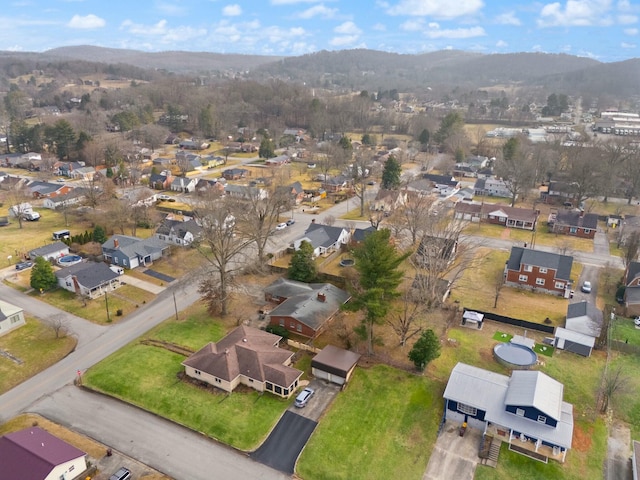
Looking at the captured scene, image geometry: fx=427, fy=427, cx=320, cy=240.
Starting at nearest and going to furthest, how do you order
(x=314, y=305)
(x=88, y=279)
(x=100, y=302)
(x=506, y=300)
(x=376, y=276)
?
(x=376, y=276), (x=314, y=305), (x=100, y=302), (x=88, y=279), (x=506, y=300)

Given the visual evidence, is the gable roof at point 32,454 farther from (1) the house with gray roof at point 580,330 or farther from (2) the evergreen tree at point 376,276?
(1) the house with gray roof at point 580,330

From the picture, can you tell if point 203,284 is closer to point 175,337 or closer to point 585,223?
point 175,337

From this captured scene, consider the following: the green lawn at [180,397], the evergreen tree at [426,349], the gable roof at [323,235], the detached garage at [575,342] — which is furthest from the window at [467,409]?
the gable roof at [323,235]

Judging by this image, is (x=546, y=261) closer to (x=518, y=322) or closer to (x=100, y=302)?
(x=518, y=322)

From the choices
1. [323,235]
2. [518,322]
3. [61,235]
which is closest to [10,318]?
[61,235]

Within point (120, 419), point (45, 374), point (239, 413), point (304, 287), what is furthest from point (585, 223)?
point (45, 374)

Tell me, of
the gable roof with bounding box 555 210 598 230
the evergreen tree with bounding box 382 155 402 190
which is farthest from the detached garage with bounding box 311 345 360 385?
the evergreen tree with bounding box 382 155 402 190
